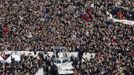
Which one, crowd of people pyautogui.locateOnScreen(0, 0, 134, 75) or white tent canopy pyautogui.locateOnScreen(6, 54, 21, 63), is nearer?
white tent canopy pyautogui.locateOnScreen(6, 54, 21, 63)

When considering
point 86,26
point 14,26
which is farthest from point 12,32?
point 86,26

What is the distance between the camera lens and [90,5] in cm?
5581

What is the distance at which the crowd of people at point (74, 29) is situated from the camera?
39.2m

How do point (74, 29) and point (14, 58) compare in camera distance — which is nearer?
point (14, 58)

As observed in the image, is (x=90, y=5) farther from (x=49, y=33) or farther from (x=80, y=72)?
(x=80, y=72)

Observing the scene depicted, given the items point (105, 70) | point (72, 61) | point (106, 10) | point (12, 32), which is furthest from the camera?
point (106, 10)

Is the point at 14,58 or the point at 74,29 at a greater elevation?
the point at 74,29

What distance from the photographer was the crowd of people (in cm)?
3916

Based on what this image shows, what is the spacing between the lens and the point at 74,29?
47.5 m

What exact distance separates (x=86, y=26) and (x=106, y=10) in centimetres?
687

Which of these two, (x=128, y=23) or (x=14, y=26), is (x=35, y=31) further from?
(x=128, y=23)

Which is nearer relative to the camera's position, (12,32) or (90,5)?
(12,32)

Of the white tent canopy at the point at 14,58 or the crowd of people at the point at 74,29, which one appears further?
the crowd of people at the point at 74,29

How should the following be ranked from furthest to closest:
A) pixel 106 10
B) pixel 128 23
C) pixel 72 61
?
pixel 106 10 → pixel 128 23 → pixel 72 61
